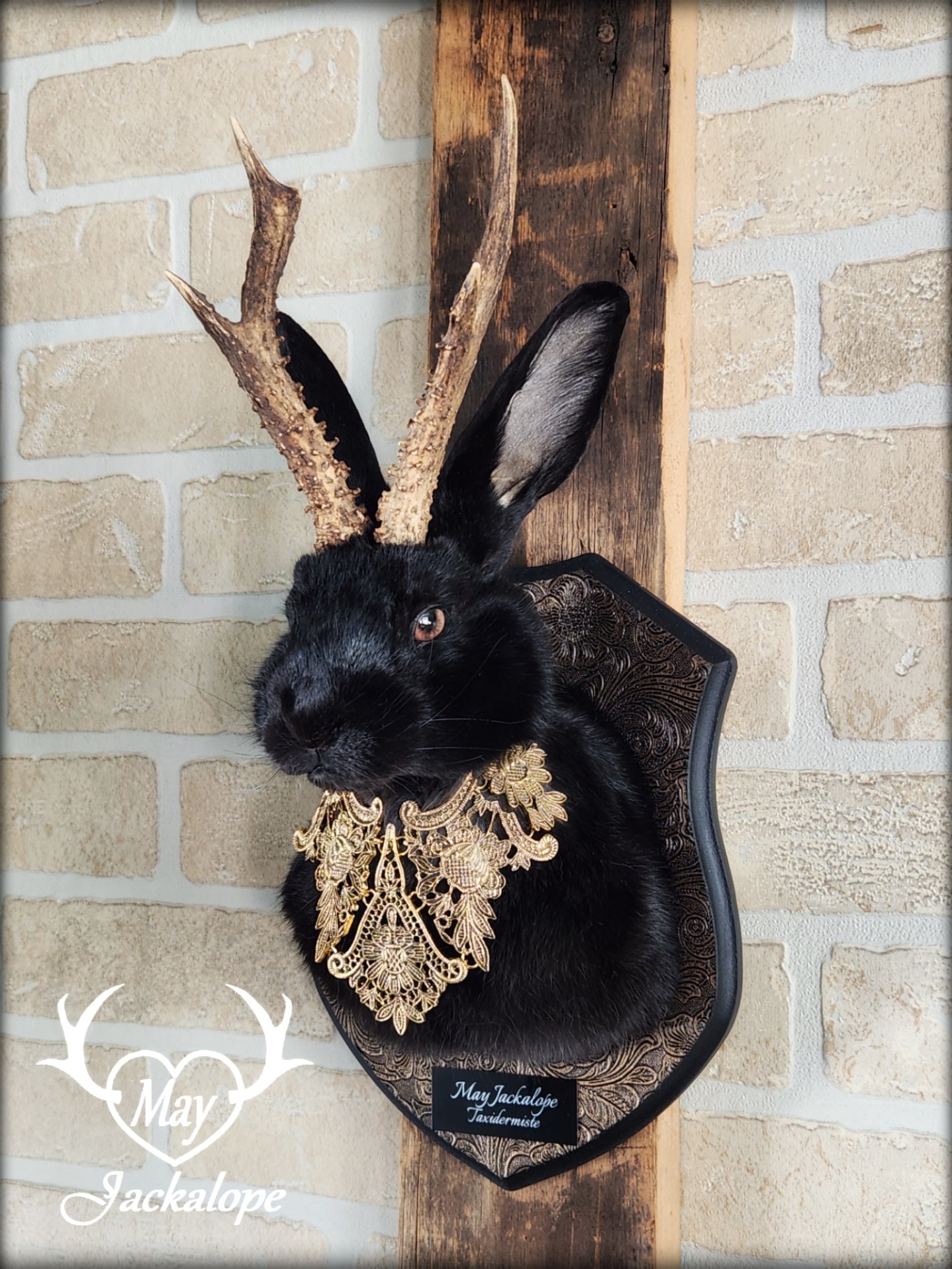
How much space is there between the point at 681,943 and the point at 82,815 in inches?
18.3

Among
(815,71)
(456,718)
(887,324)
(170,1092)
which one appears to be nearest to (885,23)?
(815,71)

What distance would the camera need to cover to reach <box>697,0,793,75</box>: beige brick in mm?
722

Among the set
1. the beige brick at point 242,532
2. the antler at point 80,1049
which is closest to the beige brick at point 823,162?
the beige brick at point 242,532

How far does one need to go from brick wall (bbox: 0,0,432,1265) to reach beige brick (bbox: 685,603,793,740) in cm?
26

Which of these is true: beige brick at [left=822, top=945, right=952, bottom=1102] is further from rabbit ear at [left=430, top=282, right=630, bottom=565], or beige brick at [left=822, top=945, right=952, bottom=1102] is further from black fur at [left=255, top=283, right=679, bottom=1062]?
rabbit ear at [left=430, top=282, right=630, bottom=565]

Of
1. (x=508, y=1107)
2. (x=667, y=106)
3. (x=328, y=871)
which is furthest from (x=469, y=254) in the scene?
(x=508, y=1107)

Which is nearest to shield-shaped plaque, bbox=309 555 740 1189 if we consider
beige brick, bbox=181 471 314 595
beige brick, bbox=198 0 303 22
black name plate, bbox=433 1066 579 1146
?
black name plate, bbox=433 1066 579 1146

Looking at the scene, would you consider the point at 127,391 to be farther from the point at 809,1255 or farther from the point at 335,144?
the point at 809,1255

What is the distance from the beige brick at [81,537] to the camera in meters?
0.86

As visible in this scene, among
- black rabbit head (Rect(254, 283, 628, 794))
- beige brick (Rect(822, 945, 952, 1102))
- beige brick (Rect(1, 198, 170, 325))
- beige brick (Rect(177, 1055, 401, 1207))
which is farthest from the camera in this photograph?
beige brick (Rect(1, 198, 170, 325))

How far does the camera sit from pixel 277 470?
82cm

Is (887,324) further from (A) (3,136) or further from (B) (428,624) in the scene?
(A) (3,136)

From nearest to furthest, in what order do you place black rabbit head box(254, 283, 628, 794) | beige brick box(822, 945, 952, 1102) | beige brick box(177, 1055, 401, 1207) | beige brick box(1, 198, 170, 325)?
black rabbit head box(254, 283, 628, 794) → beige brick box(822, 945, 952, 1102) → beige brick box(177, 1055, 401, 1207) → beige brick box(1, 198, 170, 325)

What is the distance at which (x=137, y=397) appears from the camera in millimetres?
863
